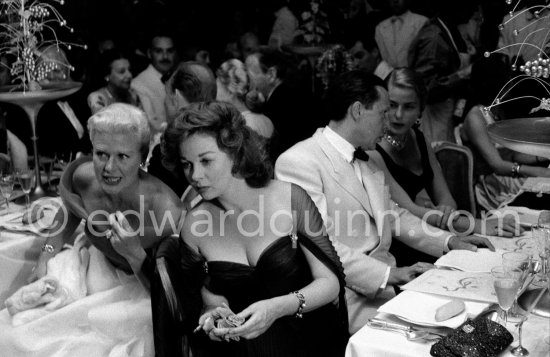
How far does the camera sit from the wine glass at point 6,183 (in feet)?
10.6

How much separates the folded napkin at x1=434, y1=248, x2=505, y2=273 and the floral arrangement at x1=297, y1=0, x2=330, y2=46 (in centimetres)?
451

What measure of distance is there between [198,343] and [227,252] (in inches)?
12.1

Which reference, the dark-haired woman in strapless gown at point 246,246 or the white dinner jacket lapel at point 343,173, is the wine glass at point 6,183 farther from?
the white dinner jacket lapel at point 343,173

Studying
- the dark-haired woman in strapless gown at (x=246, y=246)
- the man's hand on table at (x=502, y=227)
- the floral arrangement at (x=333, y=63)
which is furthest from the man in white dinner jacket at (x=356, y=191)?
the floral arrangement at (x=333, y=63)

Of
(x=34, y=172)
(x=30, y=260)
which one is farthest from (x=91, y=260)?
(x=34, y=172)

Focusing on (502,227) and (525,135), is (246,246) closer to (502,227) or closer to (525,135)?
(525,135)

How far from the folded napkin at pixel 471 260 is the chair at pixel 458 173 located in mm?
1135

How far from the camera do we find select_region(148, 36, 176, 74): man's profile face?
6102 mm

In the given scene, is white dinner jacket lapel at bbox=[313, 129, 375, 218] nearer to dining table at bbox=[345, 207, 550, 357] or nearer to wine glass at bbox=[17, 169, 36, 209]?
dining table at bbox=[345, 207, 550, 357]

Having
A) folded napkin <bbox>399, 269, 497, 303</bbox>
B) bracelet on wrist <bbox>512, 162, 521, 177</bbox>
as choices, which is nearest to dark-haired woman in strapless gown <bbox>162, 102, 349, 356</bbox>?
folded napkin <bbox>399, 269, 497, 303</bbox>

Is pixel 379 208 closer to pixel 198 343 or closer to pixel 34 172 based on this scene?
pixel 198 343

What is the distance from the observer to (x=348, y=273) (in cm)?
277

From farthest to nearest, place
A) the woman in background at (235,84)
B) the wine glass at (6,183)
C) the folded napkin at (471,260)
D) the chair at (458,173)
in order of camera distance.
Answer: the woman in background at (235,84)
the chair at (458,173)
the wine glass at (6,183)
the folded napkin at (471,260)

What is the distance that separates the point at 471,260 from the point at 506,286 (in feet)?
2.04
